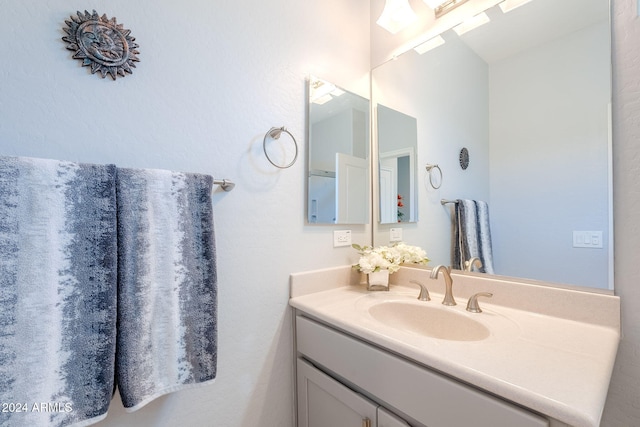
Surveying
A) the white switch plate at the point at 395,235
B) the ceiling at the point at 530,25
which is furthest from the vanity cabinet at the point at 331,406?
the ceiling at the point at 530,25

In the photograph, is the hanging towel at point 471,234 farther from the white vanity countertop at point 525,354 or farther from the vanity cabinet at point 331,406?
the vanity cabinet at point 331,406

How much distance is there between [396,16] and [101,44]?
48.8 inches

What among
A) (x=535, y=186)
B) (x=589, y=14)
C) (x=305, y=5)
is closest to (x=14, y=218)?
(x=305, y=5)

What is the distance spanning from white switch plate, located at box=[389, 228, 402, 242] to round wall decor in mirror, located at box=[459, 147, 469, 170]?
1.42ft

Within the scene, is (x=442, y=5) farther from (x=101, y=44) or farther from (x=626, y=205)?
(x=101, y=44)

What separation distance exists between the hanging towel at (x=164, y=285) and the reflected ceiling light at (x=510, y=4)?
1.31 m

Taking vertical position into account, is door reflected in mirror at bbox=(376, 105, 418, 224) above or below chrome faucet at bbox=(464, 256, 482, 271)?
above

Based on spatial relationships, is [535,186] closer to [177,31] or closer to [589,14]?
[589,14]

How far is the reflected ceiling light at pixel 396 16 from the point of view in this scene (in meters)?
1.28

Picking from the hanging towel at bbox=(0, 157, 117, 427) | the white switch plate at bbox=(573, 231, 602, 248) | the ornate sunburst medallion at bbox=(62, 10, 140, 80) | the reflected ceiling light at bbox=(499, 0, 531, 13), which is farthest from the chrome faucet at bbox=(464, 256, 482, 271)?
the ornate sunburst medallion at bbox=(62, 10, 140, 80)

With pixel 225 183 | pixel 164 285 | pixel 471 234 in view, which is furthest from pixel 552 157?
pixel 164 285

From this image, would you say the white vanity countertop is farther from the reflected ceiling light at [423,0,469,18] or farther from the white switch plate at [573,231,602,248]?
the reflected ceiling light at [423,0,469,18]

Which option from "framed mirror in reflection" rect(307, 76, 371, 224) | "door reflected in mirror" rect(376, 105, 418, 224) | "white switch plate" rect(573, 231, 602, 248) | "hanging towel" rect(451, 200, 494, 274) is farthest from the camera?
"door reflected in mirror" rect(376, 105, 418, 224)

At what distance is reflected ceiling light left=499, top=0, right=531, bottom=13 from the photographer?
101cm
